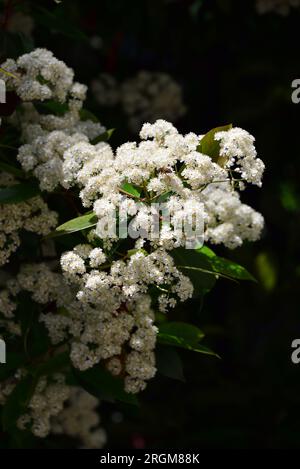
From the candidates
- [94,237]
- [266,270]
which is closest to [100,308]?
[94,237]

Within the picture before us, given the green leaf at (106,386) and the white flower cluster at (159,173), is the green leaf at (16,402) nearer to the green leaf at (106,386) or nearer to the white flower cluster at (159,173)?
the green leaf at (106,386)

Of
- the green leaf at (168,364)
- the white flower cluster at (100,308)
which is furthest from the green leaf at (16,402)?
the green leaf at (168,364)

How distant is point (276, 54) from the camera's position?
428cm

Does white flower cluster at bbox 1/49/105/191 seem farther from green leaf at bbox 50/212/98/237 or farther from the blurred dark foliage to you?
the blurred dark foliage

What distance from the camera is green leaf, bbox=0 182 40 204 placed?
2.22 m

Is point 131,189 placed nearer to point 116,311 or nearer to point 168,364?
point 116,311

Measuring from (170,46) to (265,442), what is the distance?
1860 mm

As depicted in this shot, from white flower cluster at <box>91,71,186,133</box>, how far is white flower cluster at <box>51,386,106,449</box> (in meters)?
1.35

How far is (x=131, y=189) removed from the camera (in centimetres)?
216

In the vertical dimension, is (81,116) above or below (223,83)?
below

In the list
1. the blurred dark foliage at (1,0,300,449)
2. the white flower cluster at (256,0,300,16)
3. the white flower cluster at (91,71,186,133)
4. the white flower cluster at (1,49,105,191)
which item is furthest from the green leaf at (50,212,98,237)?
the white flower cluster at (256,0,300,16)

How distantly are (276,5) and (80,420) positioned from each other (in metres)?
1.96
